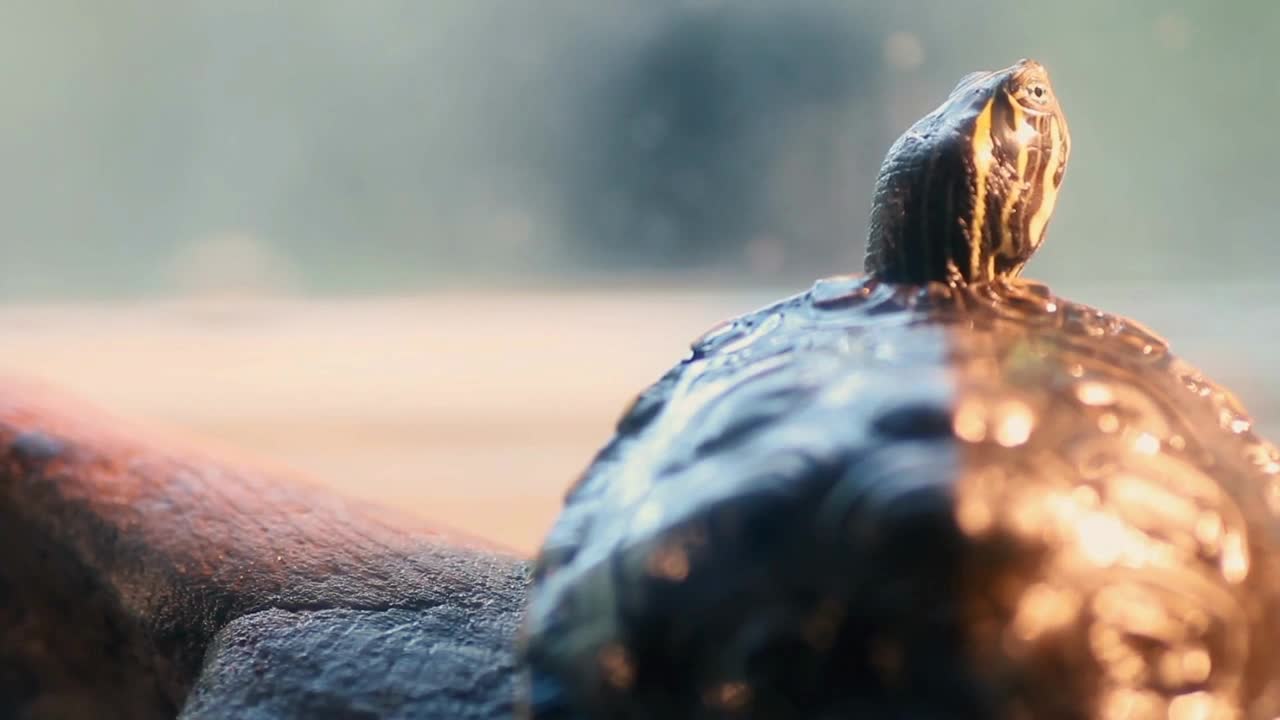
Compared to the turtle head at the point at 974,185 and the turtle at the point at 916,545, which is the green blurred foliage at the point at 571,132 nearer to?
the turtle head at the point at 974,185

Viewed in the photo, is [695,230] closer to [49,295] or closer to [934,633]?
[934,633]

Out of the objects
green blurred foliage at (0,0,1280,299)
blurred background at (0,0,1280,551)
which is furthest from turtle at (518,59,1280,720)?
green blurred foliage at (0,0,1280,299)

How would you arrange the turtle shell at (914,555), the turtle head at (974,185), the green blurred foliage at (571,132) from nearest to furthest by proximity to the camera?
1. the turtle shell at (914,555)
2. the turtle head at (974,185)
3. the green blurred foliage at (571,132)

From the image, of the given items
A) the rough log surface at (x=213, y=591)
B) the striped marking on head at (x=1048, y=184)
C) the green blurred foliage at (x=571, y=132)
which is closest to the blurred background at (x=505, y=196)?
the green blurred foliage at (x=571, y=132)

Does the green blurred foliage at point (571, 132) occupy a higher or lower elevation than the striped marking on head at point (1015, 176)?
higher

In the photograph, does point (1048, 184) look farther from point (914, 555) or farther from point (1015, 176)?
point (914, 555)

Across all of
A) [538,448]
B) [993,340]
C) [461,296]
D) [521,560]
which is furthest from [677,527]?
[461,296]
